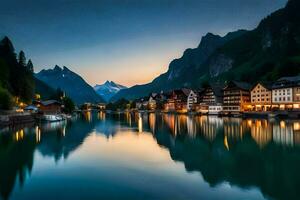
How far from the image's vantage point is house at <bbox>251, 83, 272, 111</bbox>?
9444 cm

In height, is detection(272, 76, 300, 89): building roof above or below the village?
above

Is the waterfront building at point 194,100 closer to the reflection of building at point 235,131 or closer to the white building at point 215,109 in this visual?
the white building at point 215,109

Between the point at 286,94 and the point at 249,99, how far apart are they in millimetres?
19744

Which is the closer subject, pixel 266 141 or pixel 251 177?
pixel 251 177

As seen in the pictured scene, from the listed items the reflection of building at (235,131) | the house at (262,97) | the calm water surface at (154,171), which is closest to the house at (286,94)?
the house at (262,97)

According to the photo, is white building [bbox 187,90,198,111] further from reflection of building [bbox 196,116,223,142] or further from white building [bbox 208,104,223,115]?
reflection of building [bbox 196,116,223,142]

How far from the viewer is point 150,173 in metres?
19.9

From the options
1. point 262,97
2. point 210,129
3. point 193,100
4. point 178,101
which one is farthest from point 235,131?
point 178,101

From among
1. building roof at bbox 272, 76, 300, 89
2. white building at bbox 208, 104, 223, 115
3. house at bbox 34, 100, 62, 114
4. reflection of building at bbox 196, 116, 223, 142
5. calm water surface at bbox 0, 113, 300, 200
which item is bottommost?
reflection of building at bbox 196, 116, 223, 142

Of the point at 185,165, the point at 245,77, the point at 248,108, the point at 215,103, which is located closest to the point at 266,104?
the point at 248,108

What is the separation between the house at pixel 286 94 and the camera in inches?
3265

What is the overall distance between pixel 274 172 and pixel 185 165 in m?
6.00

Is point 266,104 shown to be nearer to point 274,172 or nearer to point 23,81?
point 23,81

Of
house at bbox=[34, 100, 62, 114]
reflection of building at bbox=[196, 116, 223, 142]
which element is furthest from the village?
house at bbox=[34, 100, 62, 114]
